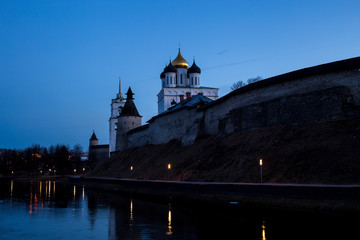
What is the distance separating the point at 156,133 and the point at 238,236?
34.3 metres

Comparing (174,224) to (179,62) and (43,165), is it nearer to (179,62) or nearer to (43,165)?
(179,62)

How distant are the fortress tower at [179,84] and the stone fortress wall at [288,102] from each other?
1243 inches

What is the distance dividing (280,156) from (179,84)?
2012 inches

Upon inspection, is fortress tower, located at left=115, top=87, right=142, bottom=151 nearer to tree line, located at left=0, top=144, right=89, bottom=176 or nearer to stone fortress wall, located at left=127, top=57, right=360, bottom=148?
stone fortress wall, located at left=127, top=57, right=360, bottom=148

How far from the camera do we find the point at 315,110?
2244 centimetres

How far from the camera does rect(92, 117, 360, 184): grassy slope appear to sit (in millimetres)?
17312

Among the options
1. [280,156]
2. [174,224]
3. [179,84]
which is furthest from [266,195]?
[179,84]

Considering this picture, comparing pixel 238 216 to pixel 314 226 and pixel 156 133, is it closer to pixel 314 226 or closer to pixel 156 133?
pixel 314 226

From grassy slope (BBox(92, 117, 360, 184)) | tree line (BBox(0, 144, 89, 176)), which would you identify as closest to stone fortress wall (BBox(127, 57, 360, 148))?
grassy slope (BBox(92, 117, 360, 184))

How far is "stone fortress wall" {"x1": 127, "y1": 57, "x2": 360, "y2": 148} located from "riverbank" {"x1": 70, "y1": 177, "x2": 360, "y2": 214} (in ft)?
24.3

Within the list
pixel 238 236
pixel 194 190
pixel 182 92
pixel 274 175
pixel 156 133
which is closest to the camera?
pixel 238 236

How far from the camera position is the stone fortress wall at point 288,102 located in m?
21.1

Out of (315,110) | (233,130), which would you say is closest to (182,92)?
(233,130)

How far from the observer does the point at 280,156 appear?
20703 millimetres
